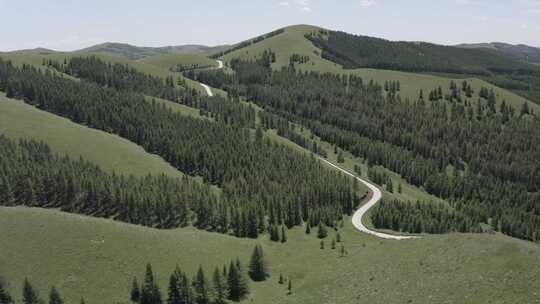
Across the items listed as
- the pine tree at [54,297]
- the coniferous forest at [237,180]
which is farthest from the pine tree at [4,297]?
the coniferous forest at [237,180]

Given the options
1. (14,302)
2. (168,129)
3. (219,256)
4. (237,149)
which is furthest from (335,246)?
(168,129)

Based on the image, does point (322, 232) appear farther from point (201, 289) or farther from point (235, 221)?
point (201, 289)

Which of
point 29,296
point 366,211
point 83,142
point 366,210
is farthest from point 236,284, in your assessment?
point 83,142

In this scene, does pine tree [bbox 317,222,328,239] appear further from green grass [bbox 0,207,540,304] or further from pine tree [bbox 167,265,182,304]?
pine tree [bbox 167,265,182,304]

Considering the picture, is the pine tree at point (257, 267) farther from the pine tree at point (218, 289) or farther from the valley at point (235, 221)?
the pine tree at point (218, 289)

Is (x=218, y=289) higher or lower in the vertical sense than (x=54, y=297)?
lower

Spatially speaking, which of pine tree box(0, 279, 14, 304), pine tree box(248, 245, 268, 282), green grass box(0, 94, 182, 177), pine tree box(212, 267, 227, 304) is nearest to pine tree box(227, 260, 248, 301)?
pine tree box(212, 267, 227, 304)
